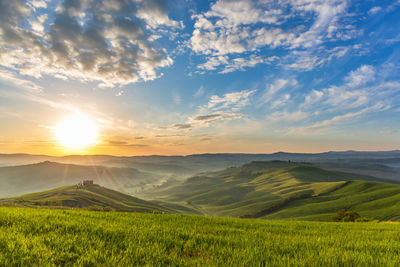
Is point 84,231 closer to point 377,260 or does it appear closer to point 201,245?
point 201,245

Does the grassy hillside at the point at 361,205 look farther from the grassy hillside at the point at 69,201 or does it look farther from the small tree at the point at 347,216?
the grassy hillside at the point at 69,201

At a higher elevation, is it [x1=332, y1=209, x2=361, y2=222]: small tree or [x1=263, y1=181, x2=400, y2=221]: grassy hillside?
[x1=332, y1=209, x2=361, y2=222]: small tree

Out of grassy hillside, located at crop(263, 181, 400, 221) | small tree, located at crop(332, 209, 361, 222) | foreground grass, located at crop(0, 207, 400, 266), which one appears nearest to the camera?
foreground grass, located at crop(0, 207, 400, 266)

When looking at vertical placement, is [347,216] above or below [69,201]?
above

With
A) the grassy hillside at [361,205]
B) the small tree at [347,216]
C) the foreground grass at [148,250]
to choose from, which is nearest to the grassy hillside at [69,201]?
the foreground grass at [148,250]

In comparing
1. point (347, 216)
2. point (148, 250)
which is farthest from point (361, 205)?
point (148, 250)

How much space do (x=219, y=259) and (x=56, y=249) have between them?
3863 mm

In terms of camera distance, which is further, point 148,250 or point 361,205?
point 361,205

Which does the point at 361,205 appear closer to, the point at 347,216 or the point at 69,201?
the point at 347,216

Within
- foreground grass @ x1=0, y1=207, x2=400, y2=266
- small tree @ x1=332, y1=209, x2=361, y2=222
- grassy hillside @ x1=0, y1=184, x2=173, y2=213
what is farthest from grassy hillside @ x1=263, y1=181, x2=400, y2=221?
grassy hillside @ x1=0, y1=184, x2=173, y2=213

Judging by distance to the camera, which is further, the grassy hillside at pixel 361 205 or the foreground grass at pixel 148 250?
the grassy hillside at pixel 361 205

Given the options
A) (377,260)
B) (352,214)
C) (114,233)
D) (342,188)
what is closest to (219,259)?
(114,233)

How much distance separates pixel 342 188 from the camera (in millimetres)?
144875

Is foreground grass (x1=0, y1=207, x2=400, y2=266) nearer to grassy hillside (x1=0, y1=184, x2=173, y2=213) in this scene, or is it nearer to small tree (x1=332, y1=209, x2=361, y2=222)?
small tree (x1=332, y1=209, x2=361, y2=222)
